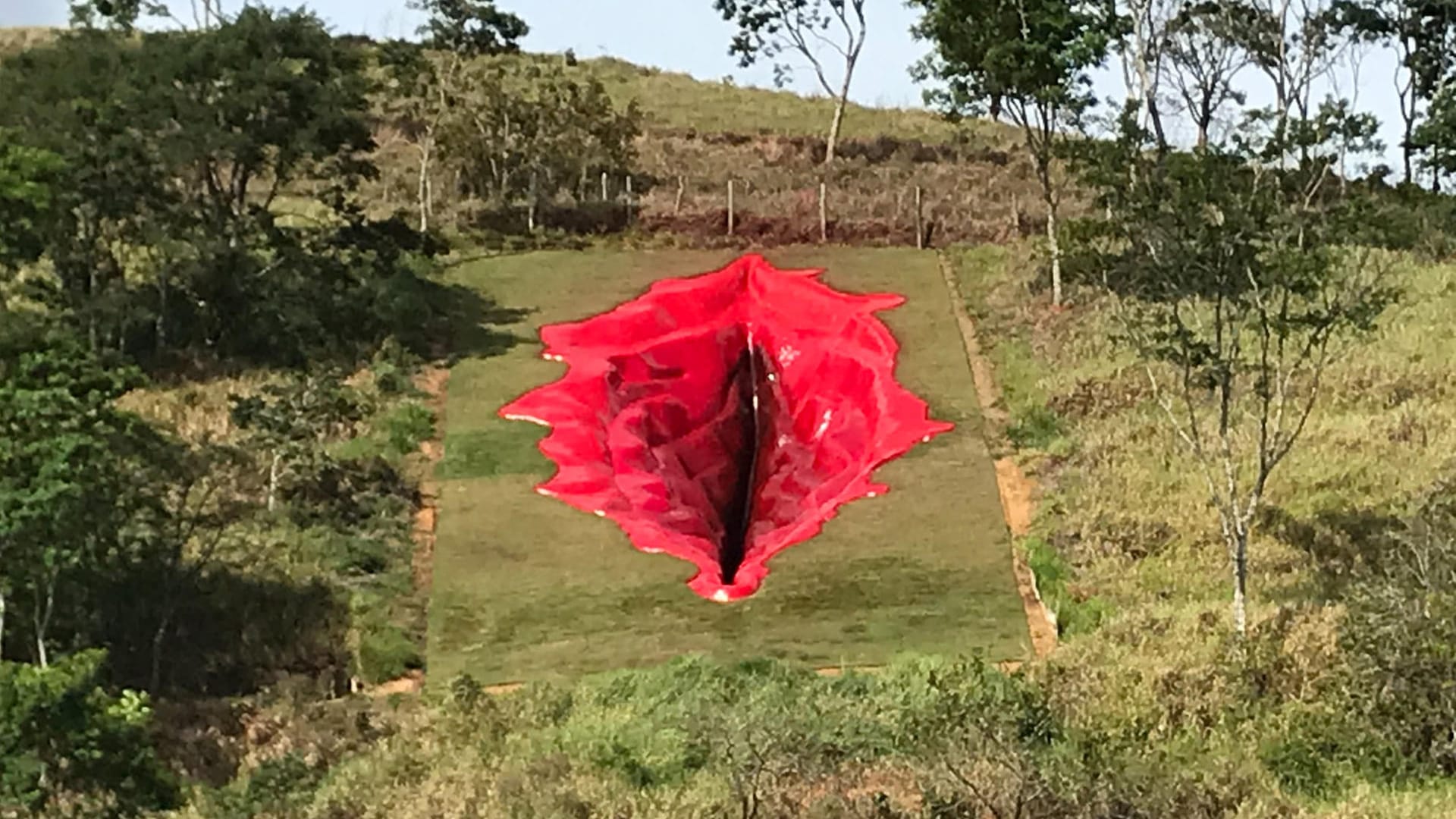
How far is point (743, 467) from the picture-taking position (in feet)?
57.6

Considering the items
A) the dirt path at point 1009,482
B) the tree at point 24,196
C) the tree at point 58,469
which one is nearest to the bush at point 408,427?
the tree at point 24,196

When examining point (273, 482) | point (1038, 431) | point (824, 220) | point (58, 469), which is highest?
point (824, 220)

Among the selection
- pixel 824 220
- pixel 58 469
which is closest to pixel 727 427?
pixel 58 469

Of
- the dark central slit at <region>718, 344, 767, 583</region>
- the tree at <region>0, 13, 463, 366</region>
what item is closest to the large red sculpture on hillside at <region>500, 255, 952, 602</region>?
the dark central slit at <region>718, 344, 767, 583</region>

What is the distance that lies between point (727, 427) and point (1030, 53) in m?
16.4

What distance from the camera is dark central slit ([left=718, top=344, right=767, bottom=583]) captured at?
1709 cm

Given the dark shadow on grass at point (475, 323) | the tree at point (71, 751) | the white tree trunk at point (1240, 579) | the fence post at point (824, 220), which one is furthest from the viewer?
the fence post at point (824, 220)

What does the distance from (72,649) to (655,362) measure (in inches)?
305

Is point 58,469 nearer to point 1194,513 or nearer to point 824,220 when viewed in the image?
point 1194,513

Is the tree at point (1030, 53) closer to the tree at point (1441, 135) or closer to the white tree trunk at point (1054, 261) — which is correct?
the white tree trunk at point (1054, 261)

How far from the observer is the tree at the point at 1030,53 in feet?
106

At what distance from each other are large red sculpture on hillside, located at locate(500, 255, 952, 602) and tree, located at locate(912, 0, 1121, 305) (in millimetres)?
7142

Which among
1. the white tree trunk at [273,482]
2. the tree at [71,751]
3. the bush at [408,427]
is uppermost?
the bush at [408,427]

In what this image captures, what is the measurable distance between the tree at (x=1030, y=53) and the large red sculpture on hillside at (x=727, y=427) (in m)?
7.14
